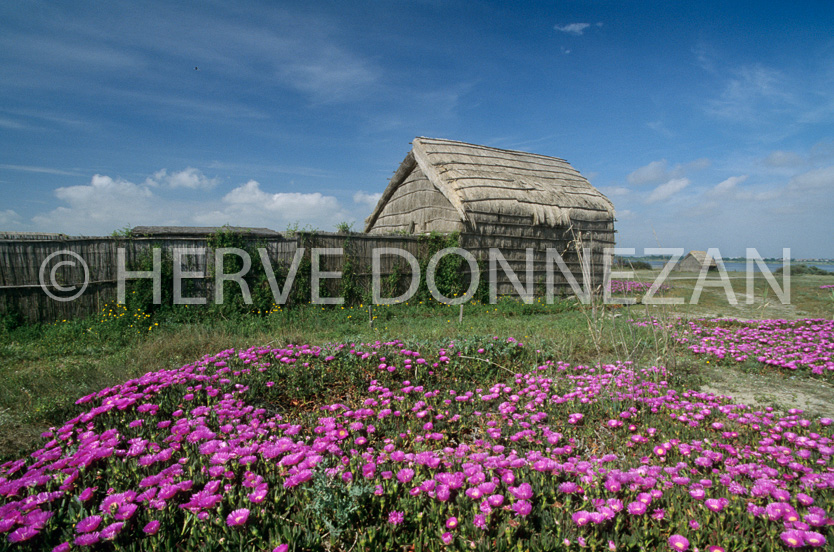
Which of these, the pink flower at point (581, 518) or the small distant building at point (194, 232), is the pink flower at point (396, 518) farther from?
the small distant building at point (194, 232)

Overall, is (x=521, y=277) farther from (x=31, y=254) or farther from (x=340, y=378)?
(x=31, y=254)

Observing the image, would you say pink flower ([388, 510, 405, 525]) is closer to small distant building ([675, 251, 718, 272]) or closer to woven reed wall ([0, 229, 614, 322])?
woven reed wall ([0, 229, 614, 322])

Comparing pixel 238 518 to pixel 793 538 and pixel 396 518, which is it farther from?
pixel 793 538

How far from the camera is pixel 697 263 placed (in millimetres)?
23562

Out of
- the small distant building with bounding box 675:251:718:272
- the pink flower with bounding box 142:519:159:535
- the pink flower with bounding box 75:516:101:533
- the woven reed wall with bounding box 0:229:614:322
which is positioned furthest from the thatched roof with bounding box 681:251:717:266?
the pink flower with bounding box 75:516:101:533

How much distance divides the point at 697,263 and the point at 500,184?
18.3m

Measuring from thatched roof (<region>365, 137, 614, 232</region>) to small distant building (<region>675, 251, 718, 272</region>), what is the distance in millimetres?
13365

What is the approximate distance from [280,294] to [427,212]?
482cm

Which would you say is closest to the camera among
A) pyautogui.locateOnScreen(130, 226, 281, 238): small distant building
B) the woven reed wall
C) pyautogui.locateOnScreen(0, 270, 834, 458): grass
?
pyautogui.locateOnScreen(0, 270, 834, 458): grass

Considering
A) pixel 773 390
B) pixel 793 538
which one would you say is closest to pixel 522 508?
pixel 793 538

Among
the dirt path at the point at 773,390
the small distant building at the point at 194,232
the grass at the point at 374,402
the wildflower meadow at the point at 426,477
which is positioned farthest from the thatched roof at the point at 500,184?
the wildflower meadow at the point at 426,477
